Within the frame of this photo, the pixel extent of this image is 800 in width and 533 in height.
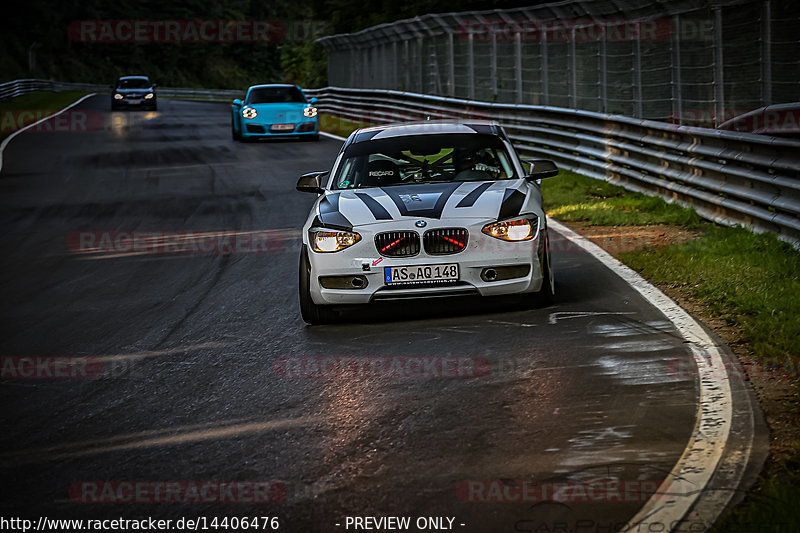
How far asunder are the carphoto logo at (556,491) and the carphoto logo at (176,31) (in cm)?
9223

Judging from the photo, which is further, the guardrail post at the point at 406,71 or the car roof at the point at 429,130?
the guardrail post at the point at 406,71

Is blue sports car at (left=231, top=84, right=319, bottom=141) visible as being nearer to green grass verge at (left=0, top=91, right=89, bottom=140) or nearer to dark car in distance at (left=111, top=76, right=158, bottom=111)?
green grass verge at (left=0, top=91, right=89, bottom=140)

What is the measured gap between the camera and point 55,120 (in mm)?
41750

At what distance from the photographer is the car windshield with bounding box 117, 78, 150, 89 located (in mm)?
48094

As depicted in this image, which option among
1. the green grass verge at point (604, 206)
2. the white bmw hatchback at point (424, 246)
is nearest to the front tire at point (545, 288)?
the white bmw hatchback at point (424, 246)

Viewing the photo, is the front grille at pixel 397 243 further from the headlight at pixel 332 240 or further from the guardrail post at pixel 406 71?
the guardrail post at pixel 406 71

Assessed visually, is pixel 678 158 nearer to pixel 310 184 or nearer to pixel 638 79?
pixel 638 79

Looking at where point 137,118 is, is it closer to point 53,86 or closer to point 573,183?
point 573,183

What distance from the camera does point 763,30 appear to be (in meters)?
12.2

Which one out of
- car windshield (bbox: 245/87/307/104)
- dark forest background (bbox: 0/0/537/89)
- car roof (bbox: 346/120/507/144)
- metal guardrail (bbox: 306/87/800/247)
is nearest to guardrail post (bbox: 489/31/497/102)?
metal guardrail (bbox: 306/87/800/247)

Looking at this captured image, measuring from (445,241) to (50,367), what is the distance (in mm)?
2720

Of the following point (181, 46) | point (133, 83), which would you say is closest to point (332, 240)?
point (133, 83)

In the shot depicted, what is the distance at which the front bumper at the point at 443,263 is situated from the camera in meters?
7.84

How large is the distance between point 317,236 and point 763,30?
21.1ft
